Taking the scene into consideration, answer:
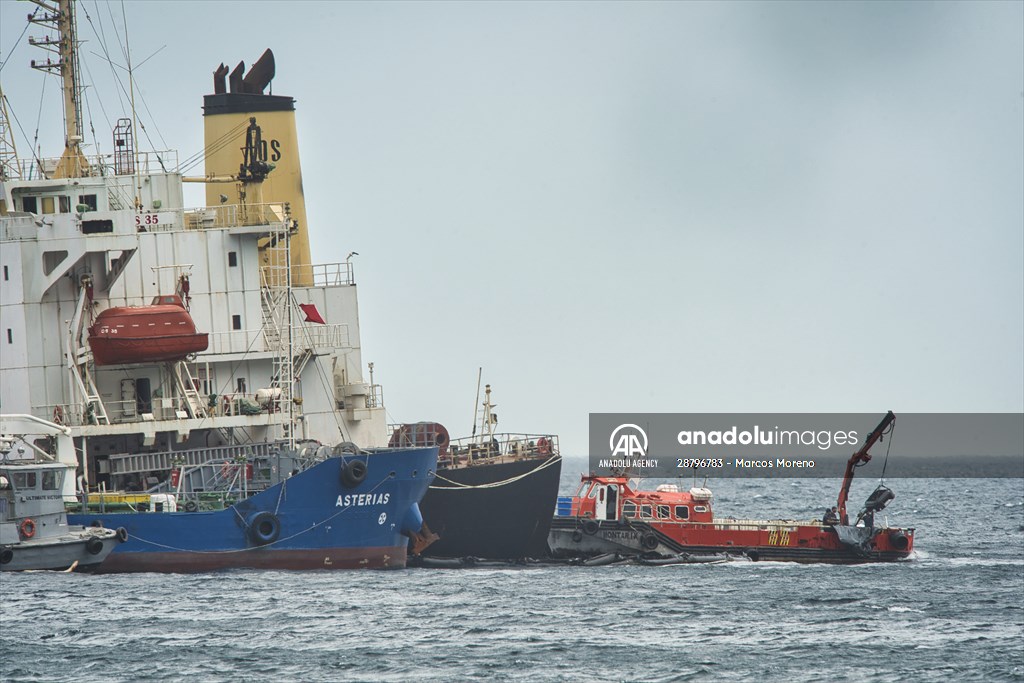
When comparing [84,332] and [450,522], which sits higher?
[84,332]

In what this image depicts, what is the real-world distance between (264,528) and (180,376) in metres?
6.13

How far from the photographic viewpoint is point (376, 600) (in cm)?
4234

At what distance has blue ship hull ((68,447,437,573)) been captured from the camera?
45969 mm

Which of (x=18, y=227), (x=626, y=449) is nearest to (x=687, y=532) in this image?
(x=626, y=449)

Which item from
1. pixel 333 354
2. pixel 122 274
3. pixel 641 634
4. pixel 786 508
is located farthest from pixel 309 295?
pixel 786 508

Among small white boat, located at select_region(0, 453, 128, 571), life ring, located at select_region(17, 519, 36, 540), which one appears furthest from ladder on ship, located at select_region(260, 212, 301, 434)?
life ring, located at select_region(17, 519, 36, 540)

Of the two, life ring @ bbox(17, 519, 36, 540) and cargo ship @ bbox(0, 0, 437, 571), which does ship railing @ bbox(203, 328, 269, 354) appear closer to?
cargo ship @ bbox(0, 0, 437, 571)

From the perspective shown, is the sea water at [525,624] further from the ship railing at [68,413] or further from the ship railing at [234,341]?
Result: the ship railing at [234,341]

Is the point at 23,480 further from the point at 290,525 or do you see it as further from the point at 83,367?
the point at 290,525

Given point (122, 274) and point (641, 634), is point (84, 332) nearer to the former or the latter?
point (122, 274)

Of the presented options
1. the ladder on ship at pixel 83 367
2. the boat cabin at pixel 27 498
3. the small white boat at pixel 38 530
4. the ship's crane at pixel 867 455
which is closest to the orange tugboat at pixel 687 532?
the ship's crane at pixel 867 455

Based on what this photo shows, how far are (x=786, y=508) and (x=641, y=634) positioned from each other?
185 ft

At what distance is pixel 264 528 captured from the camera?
46.4 meters

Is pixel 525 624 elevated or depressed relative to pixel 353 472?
depressed
